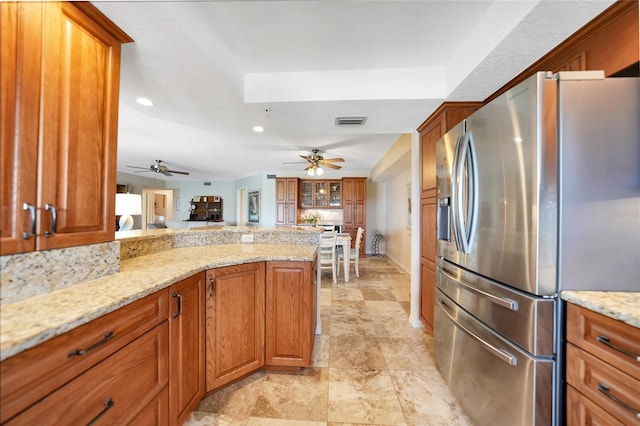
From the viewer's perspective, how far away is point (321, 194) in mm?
6816

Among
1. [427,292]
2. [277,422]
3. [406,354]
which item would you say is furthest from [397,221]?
[277,422]

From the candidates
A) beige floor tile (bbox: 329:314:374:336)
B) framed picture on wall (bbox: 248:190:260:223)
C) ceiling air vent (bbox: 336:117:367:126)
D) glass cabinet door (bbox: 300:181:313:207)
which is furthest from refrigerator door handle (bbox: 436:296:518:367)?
framed picture on wall (bbox: 248:190:260:223)

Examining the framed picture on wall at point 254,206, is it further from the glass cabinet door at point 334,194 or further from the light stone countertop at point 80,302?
the light stone countertop at point 80,302

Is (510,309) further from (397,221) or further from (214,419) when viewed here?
(397,221)

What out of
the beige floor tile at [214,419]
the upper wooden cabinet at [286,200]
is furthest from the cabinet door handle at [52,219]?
the upper wooden cabinet at [286,200]

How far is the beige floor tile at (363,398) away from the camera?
1.42 m

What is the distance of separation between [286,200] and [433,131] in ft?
16.0

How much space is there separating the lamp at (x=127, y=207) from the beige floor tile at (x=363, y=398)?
2667 millimetres

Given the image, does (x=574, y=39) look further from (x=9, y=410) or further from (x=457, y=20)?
(x=9, y=410)

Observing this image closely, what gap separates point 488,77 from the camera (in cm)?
170

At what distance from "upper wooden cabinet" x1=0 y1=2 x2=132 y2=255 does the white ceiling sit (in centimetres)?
28

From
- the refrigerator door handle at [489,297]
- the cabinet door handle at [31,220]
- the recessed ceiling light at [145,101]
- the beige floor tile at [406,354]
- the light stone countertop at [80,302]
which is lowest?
the beige floor tile at [406,354]

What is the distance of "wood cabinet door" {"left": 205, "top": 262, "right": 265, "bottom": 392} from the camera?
1.51 m

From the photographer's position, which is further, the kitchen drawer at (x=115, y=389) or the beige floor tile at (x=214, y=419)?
the beige floor tile at (x=214, y=419)
